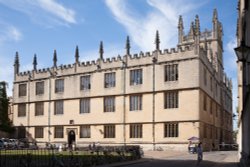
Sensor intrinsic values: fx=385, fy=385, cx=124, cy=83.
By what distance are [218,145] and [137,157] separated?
86.5 ft

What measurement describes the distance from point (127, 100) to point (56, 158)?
25.8 meters

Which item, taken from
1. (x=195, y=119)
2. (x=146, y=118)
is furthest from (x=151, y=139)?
(x=195, y=119)

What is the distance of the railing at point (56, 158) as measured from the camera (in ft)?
61.3

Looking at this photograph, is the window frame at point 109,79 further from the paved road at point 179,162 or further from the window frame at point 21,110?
the paved road at point 179,162

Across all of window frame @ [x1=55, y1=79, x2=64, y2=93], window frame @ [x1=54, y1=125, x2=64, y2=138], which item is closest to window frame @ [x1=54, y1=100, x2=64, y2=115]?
window frame @ [x1=55, y1=79, x2=64, y2=93]

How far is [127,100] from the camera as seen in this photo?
45875 millimetres

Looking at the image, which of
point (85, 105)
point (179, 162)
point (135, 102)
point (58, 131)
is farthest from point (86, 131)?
point (179, 162)

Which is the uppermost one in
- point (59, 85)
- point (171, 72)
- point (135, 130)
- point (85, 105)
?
point (171, 72)

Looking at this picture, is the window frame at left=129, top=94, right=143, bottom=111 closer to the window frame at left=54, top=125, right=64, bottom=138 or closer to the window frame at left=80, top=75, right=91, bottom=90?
the window frame at left=80, top=75, right=91, bottom=90

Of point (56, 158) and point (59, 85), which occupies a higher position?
point (59, 85)

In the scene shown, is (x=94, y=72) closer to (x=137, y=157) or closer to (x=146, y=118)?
(x=146, y=118)

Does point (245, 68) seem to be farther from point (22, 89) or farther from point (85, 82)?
point (22, 89)

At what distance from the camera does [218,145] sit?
53.2 metres

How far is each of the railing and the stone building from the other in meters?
14.6
